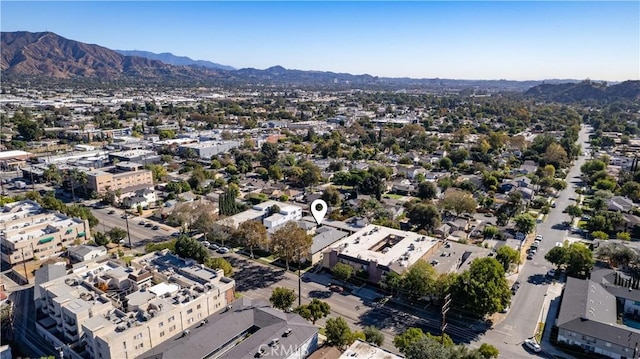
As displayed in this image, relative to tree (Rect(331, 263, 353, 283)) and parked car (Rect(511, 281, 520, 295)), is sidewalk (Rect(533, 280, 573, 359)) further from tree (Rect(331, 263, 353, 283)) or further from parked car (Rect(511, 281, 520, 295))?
tree (Rect(331, 263, 353, 283))

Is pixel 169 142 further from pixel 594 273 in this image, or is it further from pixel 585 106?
pixel 585 106

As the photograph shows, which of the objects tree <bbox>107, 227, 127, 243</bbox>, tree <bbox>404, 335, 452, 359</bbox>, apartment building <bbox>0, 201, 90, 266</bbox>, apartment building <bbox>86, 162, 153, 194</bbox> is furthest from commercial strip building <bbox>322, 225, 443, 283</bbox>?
apartment building <bbox>86, 162, 153, 194</bbox>

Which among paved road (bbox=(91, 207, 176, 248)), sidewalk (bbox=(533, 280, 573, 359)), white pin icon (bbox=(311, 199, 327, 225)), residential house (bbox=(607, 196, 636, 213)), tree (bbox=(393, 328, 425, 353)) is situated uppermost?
white pin icon (bbox=(311, 199, 327, 225))

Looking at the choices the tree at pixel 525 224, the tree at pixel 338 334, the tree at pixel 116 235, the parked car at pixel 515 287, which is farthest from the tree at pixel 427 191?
the tree at pixel 116 235

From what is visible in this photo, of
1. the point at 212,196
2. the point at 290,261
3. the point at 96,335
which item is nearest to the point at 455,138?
the point at 212,196

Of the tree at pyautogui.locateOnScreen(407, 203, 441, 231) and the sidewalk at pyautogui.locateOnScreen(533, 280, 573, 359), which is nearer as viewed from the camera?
→ the sidewalk at pyautogui.locateOnScreen(533, 280, 573, 359)
